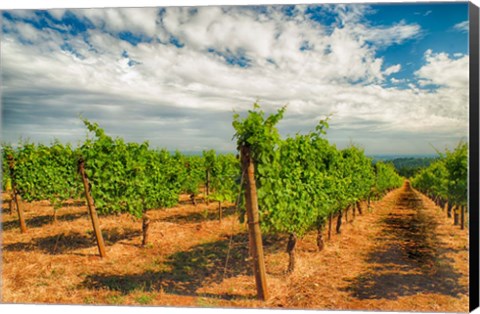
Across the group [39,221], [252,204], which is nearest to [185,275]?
[252,204]

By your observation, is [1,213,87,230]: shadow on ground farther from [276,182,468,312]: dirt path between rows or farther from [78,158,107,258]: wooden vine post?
[276,182,468,312]: dirt path between rows

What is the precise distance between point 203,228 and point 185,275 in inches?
148

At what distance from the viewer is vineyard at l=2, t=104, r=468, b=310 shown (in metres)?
5.04

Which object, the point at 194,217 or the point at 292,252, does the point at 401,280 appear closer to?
the point at 292,252

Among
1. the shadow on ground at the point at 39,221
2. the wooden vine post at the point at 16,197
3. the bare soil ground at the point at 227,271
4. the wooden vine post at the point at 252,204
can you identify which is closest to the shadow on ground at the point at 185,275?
the bare soil ground at the point at 227,271

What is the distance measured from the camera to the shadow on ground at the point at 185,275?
5.79 m

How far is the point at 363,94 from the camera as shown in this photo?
5.55 metres

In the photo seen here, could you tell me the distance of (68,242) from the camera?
8242mm

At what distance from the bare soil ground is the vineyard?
30 mm

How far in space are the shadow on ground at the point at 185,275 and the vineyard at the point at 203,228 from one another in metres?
0.02

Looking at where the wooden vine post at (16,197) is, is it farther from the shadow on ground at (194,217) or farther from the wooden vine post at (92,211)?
the shadow on ground at (194,217)

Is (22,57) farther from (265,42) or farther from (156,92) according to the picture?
(265,42)

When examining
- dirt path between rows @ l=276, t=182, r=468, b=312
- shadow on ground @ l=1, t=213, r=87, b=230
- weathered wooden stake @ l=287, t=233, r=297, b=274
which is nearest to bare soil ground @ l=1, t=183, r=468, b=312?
dirt path between rows @ l=276, t=182, r=468, b=312

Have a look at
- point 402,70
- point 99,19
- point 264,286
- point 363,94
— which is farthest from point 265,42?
point 264,286
